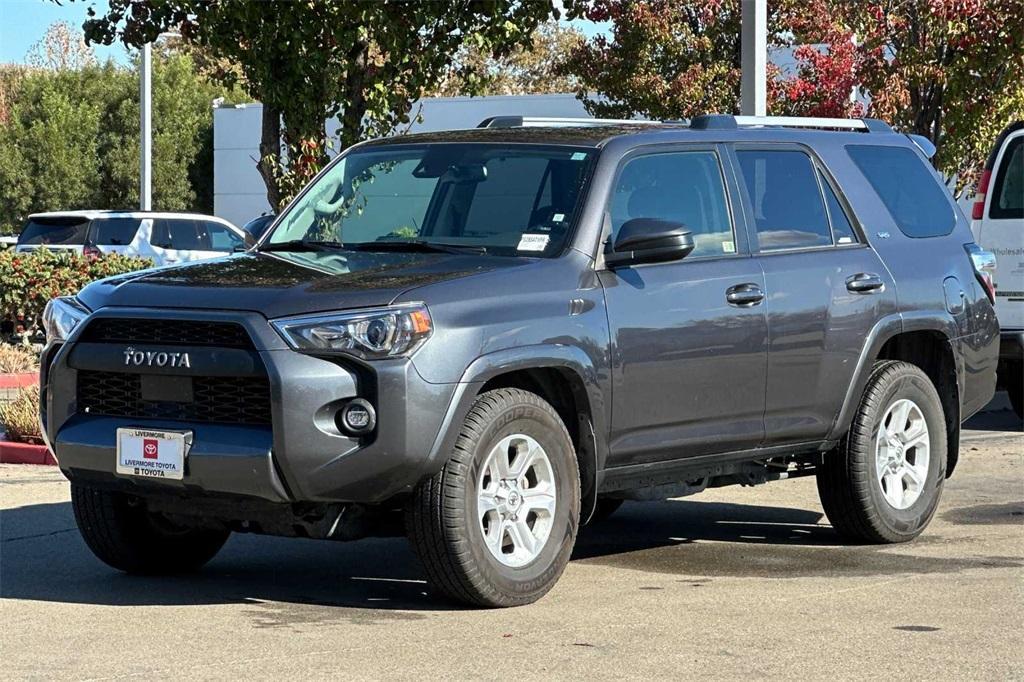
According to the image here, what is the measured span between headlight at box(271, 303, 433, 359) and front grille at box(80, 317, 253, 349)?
0.65 ft

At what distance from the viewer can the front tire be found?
21.7 ft

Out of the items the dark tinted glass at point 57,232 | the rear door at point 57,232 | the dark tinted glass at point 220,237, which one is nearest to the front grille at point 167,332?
the rear door at point 57,232

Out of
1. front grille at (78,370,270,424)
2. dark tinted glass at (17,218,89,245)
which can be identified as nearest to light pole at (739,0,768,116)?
front grille at (78,370,270,424)

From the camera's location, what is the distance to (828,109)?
20297 millimetres

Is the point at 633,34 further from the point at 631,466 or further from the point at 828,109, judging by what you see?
the point at 631,466

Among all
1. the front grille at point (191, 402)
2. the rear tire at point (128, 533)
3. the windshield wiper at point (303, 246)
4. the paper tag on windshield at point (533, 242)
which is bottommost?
the rear tire at point (128, 533)

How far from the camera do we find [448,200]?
25.3ft

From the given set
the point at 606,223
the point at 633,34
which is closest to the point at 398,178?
the point at 606,223

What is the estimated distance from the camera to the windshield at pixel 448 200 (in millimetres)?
7410

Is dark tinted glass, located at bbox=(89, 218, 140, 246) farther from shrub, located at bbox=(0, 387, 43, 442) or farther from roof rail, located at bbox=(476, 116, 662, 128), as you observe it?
roof rail, located at bbox=(476, 116, 662, 128)

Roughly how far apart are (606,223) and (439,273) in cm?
92

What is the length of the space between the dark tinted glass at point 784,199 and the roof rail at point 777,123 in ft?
0.62

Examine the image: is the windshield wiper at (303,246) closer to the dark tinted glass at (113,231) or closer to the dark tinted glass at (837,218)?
the dark tinted glass at (837,218)

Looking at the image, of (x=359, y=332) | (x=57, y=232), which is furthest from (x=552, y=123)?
(x=57, y=232)
